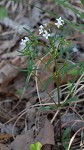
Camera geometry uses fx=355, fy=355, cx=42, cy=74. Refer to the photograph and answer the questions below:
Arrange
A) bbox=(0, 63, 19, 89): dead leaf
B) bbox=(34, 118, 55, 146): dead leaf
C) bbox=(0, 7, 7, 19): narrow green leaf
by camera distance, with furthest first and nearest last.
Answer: bbox=(0, 7, 7, 19): narrow green leaf, bbox=(0, 63, 19, 89): dead leaf, bbox=(34, 118, 55, 146): dead leaf

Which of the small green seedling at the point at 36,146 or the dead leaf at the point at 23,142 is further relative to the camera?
the dead leaf at the point at 23,142

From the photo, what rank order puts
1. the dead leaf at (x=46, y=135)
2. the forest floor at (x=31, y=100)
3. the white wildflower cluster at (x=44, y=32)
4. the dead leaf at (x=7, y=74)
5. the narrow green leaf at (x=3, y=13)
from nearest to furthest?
the white wildflower cluster at (x=44, y=32) < the dead leaf at (x=46, y=135) < the forest floor at (x=31, y=100) < the dead leaf at (x=7, y=74) < the narrow green leaf at (x=3, y=13)

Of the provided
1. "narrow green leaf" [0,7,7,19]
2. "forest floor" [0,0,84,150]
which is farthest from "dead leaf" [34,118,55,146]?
"narrow green leaf" [0,7,7,19]

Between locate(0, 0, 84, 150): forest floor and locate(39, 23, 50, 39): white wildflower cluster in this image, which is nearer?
locate(39, 23, 50, 39): white wildflower cluster

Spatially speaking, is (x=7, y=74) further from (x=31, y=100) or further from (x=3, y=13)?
(x=3, y=13)

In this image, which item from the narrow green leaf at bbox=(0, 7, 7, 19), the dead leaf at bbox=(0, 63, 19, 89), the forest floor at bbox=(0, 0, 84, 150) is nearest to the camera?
the forest floor at bbox=(0, 0, 84, 150)

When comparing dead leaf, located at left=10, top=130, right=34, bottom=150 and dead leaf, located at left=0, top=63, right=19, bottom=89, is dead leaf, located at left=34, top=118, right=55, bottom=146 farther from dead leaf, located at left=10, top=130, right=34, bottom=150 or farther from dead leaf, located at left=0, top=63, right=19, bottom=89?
dead leaf, located at left=0, top=63, right=19, bottom=89

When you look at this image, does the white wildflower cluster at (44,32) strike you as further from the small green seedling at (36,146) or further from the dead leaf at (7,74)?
the dead leaf at (7,74)

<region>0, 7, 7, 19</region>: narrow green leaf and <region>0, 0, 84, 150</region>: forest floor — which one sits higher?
<region>0, 7, 7, 19</region>: narrow green leaf

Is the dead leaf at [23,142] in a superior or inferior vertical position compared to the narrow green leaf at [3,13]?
inferior

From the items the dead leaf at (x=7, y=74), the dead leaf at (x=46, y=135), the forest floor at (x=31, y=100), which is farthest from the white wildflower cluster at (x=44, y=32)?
the dead leaf at (x=7, y=74)

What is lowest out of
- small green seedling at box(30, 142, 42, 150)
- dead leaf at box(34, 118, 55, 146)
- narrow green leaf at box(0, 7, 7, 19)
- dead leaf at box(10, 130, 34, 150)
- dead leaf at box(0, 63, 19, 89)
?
dead leaf at box(10, 130, 34, 150)

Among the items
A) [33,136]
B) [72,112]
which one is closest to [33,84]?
[72,112]
